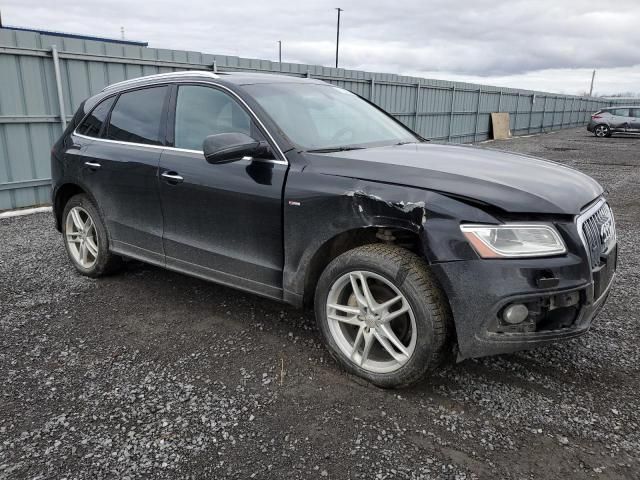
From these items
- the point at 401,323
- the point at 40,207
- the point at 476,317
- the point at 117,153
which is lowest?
the point at 40,207

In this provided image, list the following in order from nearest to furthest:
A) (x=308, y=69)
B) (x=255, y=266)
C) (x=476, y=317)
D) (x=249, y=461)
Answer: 1. (x=249, y=461)
2. (x=476, y=317)
3. (x=255, y=266)
4. (x=308, y=69)

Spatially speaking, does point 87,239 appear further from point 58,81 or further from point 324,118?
point 58,81

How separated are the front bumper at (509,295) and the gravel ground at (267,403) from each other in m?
0.43

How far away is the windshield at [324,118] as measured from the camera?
324cm

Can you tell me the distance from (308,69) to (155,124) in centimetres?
967

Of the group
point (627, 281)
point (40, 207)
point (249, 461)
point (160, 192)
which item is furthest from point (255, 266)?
point (40, 207)

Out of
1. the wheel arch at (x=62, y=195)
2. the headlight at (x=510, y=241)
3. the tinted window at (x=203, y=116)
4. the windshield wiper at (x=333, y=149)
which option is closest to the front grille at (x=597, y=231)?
the headlight at (x=510, y=241)

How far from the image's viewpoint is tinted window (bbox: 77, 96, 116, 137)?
4.24 metres

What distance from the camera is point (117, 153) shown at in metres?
3.93

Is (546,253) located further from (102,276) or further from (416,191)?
(102,276)

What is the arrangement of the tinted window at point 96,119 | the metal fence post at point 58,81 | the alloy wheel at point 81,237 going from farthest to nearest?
the metal fence post at point 58,81
the alloy wheel at point 81,237
the tinted window at point 96,119

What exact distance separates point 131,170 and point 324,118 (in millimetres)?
1529

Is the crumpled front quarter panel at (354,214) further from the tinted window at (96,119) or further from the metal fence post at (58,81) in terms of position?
the metal fence post at (58,81)

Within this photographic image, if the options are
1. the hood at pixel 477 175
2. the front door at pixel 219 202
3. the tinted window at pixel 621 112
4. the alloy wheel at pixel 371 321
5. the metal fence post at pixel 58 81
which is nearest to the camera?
the hood at pixel 477 175
